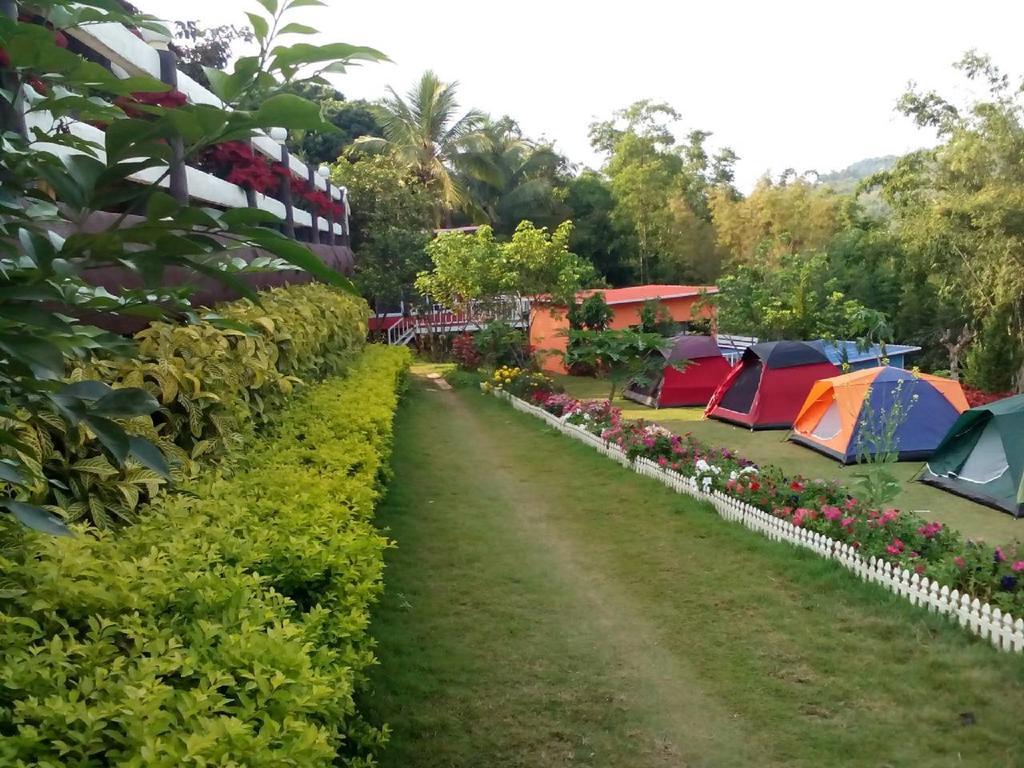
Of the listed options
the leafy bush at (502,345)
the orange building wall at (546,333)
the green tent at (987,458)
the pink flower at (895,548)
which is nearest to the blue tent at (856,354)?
the green tent at (987,458)

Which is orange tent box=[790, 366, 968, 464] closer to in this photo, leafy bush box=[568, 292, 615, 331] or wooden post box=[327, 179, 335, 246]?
leafy bush box=[568, 292, 615, 331]

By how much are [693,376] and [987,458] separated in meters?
6.95

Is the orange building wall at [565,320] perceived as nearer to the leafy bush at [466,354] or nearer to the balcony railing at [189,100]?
the leafy bush at [466,354]

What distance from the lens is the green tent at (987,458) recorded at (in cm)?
770

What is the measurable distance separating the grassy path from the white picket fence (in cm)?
13

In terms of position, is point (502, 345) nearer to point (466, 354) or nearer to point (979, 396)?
point (466, 354)

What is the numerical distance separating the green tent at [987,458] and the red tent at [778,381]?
3.62 metres

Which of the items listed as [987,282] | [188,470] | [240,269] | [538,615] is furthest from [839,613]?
[987,282]

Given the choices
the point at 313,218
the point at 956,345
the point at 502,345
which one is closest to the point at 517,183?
the point at 502,345

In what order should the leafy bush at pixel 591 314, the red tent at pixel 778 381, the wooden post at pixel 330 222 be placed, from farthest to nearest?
the leafy bush at pixel 591 314 < the wooden post at pixel 330 222 < the red tent at pixel 778 381

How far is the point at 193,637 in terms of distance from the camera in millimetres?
2121

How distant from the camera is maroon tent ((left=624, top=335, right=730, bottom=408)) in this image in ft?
48.4

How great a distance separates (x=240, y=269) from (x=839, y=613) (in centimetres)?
496

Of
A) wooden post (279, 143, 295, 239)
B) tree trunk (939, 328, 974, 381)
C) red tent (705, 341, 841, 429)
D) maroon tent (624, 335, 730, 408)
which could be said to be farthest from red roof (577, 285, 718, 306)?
wooden post (279, 143, 295, 239)
